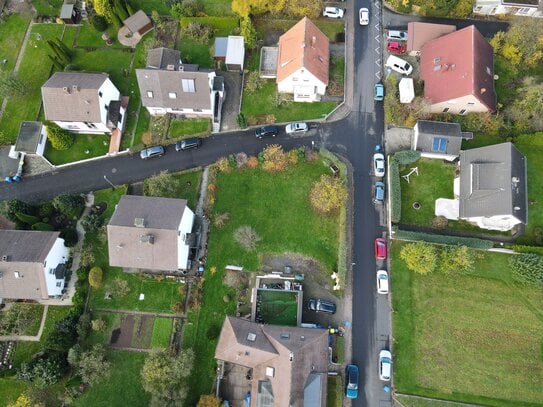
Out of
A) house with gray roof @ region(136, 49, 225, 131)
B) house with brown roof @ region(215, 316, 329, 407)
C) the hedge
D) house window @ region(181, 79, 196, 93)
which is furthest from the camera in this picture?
house with gray roof @ region(136, 49, 225, 131)

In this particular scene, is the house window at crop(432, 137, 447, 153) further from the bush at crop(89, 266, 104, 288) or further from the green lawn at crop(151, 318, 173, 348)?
the bush at crop(89, 266, 104, 288)

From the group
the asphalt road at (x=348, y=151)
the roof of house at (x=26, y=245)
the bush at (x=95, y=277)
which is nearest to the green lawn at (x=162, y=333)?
the bush at (x=95, y=277)

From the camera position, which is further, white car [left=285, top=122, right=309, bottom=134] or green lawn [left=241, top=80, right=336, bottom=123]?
green lawn [left=241, top=80, right=336, bottom=123]

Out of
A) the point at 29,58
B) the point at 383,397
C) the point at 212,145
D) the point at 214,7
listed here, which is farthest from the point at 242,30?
the point at 383,397

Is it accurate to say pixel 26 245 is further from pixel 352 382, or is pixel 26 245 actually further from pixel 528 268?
pixel 528 268

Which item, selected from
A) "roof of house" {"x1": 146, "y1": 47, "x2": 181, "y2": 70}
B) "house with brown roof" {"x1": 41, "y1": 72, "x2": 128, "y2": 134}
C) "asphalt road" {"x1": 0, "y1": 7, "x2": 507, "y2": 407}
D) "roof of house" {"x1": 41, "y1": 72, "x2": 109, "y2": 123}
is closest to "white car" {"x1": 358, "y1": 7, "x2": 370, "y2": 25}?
"asphalt road" {"x1": 0, "y1": 7, "x2": 507, "y2": 407}

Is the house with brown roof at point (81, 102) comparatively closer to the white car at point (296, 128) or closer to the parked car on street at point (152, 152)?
the parked car on street at point (152, 152)

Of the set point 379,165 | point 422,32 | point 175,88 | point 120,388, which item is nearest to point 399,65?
point 422,32

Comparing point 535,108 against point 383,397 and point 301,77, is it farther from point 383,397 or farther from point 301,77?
point 383,397
